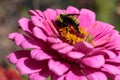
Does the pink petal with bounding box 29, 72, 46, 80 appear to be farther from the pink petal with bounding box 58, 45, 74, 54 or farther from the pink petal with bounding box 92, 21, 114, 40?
the pink petal with bounding box 92, 21, 114, 40

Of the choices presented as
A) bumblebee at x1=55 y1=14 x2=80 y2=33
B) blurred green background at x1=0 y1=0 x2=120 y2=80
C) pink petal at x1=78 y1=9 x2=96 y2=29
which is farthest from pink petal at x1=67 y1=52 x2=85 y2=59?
blurred green background at x1=0 y1=0 x2=120 y2=80

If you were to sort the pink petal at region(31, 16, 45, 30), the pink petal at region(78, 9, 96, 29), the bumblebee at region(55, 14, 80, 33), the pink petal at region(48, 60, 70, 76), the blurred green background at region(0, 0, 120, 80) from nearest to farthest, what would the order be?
the pink petal at region(48, 60, 70, 76)
the pink petal at region(31, 16, 45, 30)
the bumblebee at region(55, 14, 80, 33)
the pink petal at region(78, 9, 96, 29)
the blurred green background at region(0, 0, 120, 80)

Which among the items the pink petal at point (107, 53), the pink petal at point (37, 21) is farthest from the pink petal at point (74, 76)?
the pink petal at point (37, 21)

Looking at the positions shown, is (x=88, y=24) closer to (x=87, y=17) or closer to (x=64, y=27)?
(x=87, y=17)

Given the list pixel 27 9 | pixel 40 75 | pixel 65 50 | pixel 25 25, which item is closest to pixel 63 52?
pixel 65 50

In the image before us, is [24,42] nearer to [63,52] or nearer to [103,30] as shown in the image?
[63,52]

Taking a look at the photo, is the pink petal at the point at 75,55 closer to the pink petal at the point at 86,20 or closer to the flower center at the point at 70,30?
the flower center at the point at 70,30

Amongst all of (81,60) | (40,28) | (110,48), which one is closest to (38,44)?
(40,28)
